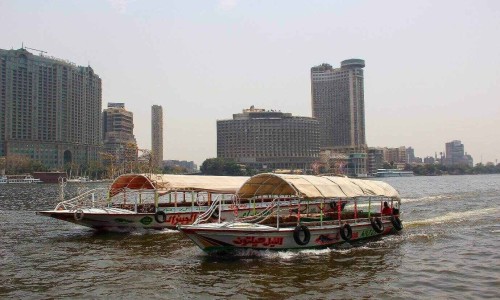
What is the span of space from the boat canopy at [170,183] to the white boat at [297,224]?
4.37m

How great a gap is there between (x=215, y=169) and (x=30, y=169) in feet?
205

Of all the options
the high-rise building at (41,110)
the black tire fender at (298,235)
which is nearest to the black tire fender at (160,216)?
the black tire fender at (298,235)

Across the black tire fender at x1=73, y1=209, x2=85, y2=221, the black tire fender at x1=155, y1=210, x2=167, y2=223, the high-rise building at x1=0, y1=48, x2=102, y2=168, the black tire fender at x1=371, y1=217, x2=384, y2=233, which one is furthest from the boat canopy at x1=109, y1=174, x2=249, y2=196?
the high-rise building at x1=0, y1=48, x2=102, y2=168

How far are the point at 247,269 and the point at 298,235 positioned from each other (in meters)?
3.12

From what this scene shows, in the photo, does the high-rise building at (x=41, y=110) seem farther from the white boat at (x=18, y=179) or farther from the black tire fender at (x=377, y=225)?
the black tire fender at (x=377, y=225)

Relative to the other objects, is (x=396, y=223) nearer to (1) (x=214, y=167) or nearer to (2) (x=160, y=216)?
(2) (x=160, y=216)

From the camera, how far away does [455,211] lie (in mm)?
39406

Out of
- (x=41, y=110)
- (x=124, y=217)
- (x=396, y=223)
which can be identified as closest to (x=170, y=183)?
(x=124, y=217)

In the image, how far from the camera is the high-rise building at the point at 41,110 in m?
174

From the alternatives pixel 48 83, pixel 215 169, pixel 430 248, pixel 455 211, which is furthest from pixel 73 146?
pixel 430 248

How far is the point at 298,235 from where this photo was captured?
1970cm

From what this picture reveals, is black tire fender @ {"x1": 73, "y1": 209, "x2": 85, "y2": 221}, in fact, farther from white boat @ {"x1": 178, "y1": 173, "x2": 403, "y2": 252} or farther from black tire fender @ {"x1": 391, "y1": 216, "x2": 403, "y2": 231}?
black tire fender @ {"x1": 391, "y1": 216, "x2": 403, "y2": 231}

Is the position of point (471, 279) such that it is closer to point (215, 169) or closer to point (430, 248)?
point (430, 248)

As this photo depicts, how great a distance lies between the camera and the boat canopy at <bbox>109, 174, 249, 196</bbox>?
2855 cm
